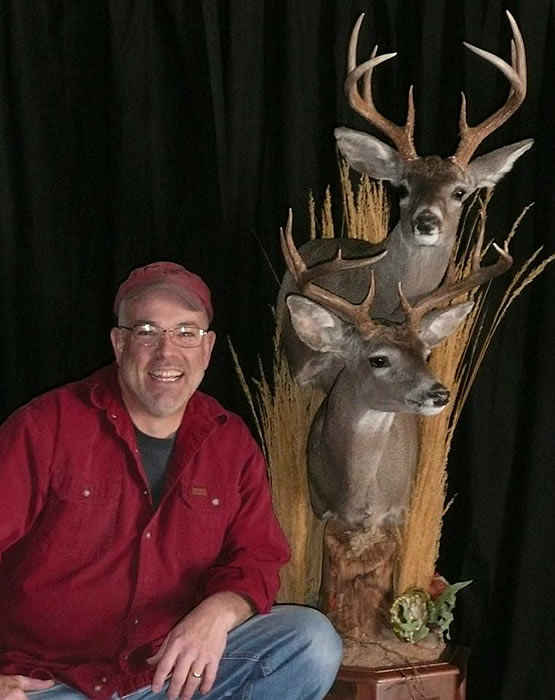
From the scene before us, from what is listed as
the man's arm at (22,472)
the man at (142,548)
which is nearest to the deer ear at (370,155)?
the man at (142,548)

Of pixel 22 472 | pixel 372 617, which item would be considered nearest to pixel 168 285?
pixel 22 472

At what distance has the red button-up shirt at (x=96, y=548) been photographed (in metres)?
1.99

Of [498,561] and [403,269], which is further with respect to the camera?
[498,561]

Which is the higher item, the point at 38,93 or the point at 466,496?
the point at 38,93

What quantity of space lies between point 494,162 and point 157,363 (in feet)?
3.19

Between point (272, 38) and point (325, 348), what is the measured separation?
3.52ft

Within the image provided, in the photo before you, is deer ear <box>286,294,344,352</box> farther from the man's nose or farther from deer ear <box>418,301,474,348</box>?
the man's nose

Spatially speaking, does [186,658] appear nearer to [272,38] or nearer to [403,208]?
[403,208]

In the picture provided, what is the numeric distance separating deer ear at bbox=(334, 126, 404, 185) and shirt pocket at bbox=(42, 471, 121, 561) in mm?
1032

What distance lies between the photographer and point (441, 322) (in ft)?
7.72

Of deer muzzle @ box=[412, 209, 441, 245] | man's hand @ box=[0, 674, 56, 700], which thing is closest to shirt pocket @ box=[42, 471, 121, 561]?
man's hand @ box=[0, 674, 56, 700]

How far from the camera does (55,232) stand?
2945 millimetres

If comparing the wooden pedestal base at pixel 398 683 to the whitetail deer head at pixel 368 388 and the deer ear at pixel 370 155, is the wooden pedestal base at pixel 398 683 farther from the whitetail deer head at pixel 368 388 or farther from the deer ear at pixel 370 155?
the deer ear at pixel 370 155

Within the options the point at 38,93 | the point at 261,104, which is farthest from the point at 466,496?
the point at 38,93
